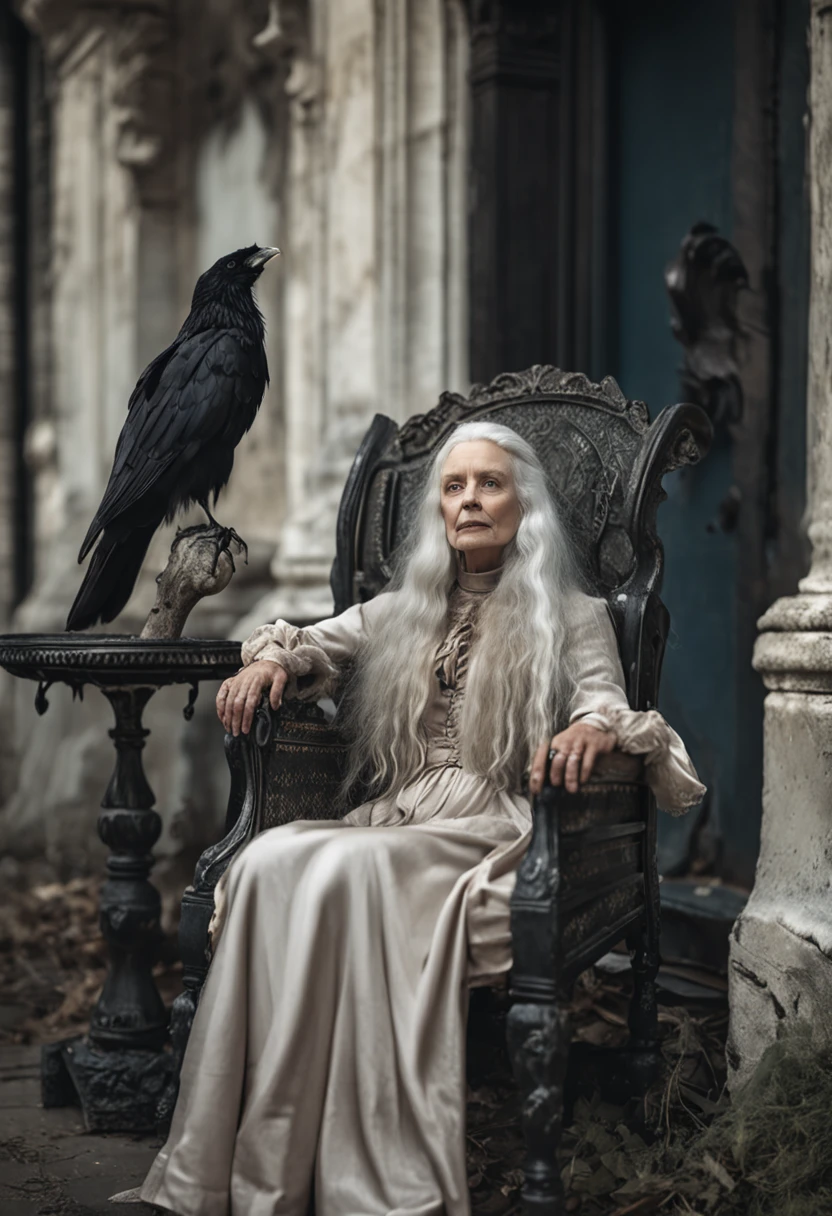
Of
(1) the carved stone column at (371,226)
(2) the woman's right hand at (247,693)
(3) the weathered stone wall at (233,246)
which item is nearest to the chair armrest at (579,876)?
(2) the woman's right hand at (247,693)

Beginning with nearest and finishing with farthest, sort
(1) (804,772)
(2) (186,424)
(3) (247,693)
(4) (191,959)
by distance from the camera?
(4) (191,959)
(3) (247,693)
(1) (804,772)
(2) (186,424)

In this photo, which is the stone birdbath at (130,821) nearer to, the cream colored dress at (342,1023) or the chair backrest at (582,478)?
the chair backrest at (582,478)

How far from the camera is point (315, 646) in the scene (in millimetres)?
3447

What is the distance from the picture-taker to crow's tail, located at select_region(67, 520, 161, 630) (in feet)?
12.2

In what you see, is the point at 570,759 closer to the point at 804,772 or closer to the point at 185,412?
the point at 804,772

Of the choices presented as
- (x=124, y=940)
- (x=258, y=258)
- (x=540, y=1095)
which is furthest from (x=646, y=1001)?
(x=258, y=258)

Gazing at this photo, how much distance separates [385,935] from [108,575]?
1343 mm

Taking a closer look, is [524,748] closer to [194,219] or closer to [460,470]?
[460,470]

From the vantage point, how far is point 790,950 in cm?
339

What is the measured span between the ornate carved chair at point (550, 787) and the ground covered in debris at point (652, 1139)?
7.8 inches

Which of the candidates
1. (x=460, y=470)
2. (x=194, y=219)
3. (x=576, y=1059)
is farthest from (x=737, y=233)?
(x=194, y=219)

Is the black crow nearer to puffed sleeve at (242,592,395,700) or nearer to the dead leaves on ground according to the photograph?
puffed sleeve at (242,592,395,700)

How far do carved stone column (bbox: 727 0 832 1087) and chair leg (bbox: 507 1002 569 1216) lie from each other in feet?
2.81

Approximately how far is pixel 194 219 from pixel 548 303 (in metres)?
3.06
